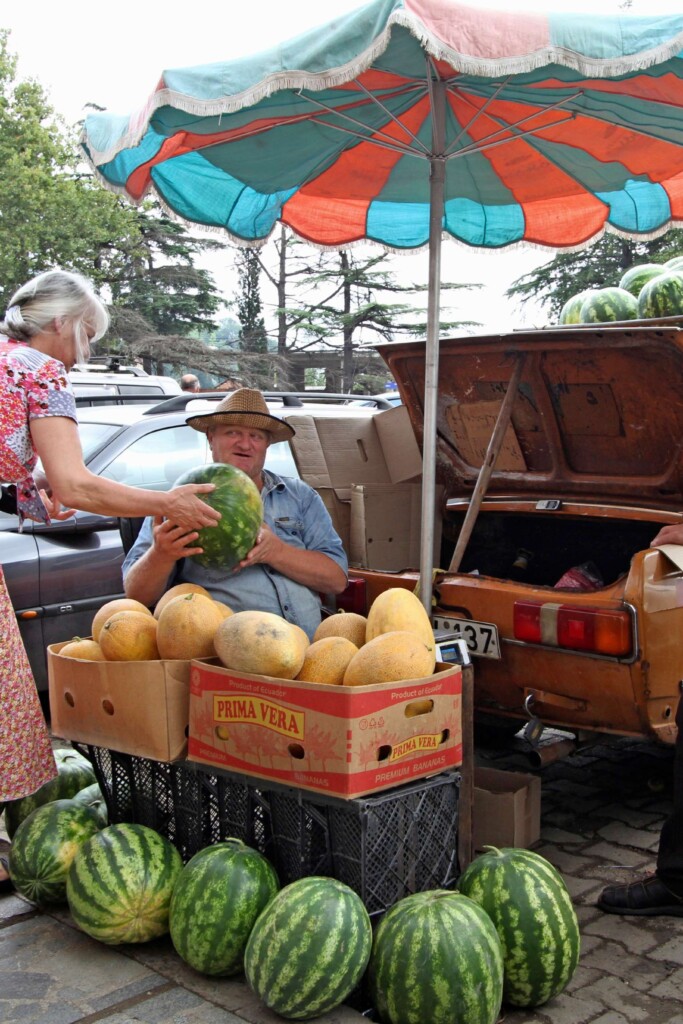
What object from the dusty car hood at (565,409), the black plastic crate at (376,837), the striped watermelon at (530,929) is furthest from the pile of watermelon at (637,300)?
the striped watermelon at (530,929)

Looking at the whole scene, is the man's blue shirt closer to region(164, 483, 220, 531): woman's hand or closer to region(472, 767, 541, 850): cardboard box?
region(164, 483, 220, 531): woman's hand

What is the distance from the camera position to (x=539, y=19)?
306cm

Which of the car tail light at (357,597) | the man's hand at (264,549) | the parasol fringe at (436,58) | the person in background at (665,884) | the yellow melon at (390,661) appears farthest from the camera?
the car tail light at (357,597)

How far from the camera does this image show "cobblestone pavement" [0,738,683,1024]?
269 centimetres

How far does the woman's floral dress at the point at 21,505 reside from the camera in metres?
3.25

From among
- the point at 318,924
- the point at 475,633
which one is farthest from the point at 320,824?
the point at 475,633

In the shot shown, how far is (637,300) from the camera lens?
501 centimetres

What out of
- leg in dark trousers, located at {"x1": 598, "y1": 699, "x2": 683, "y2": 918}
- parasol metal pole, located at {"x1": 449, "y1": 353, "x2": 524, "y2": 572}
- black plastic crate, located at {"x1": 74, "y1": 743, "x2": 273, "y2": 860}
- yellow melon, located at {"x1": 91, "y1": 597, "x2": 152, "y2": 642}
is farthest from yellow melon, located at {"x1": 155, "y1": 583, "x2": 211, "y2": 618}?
leg in dark trousers, located at {"x1": 598, "y1": 699, "x2": 683, "y2": 918}

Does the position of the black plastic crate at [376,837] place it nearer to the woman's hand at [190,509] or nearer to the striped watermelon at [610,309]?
the woman's hand at [190,509]

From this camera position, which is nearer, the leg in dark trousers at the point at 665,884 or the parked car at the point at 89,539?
the leg in dark trousers at the point at 665,884

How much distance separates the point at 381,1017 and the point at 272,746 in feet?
Result: 2.68

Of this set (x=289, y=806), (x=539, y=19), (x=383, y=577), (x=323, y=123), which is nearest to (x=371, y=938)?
(x=289, y=806)

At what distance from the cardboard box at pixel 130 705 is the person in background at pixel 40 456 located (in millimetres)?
193

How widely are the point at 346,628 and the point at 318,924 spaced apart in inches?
41.3
